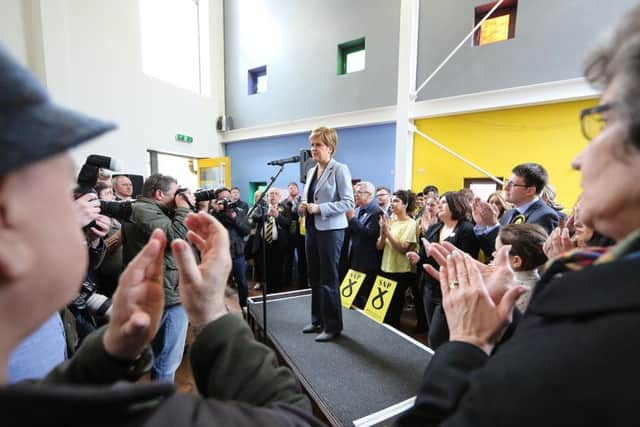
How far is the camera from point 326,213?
6.38 feet

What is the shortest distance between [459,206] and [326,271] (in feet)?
3.29

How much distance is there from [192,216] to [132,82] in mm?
5854

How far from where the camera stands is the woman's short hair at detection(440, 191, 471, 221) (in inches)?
80.5

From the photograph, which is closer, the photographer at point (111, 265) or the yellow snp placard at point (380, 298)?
the photographer at point (111, 265)

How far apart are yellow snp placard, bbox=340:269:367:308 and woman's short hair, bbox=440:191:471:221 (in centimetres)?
101

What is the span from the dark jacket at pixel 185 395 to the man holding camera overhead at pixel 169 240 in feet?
3.55

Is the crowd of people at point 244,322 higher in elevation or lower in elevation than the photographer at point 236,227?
higher

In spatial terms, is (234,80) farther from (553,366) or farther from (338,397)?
(553,366)

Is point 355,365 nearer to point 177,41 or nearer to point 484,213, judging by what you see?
point 484,213

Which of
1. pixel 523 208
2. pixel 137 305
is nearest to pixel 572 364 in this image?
pixel 137 305

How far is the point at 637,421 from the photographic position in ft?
1.00

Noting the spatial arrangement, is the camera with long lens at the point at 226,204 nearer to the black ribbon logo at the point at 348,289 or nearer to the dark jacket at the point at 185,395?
the black ribbon logo at the point at 348,289

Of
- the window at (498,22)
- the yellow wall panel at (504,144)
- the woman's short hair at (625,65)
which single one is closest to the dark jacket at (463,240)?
the woman's short hair at (625,65)

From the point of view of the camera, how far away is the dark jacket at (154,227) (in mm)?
1579
